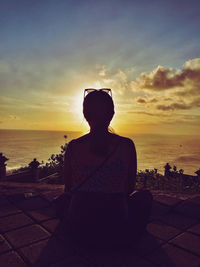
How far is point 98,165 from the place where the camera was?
2305 millimetres

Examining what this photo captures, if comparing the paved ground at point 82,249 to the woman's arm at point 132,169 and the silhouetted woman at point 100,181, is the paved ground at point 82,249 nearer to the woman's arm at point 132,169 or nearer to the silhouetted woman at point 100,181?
the silhouetted woman at point 100,181

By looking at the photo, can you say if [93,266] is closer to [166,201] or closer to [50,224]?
[50,224]

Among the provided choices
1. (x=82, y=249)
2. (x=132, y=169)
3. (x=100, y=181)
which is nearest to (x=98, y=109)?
(x=100, y=181)

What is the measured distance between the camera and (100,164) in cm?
230

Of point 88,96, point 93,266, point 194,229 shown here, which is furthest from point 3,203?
point 194,229

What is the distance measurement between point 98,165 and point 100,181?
17cm

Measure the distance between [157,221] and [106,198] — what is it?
1536mm

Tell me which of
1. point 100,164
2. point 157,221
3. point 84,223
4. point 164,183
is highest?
point 100,164

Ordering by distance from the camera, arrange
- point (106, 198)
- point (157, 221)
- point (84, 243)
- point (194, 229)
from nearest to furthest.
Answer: point (106, 198) → point (84, 243) → point (194, 229) → point (157, 221)

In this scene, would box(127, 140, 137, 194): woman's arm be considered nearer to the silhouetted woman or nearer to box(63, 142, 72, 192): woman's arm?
the silhouetted woman

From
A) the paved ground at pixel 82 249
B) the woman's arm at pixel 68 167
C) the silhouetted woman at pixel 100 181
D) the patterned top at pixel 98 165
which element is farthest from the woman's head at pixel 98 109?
the paved ground at pixel 82 249

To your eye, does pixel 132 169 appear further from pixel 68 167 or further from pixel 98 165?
pixel 68 167

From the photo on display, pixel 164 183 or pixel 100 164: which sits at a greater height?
pixel 100 164

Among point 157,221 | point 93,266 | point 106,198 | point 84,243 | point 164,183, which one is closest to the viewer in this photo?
point 93,266
